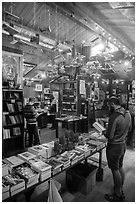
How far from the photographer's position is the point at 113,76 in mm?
12094

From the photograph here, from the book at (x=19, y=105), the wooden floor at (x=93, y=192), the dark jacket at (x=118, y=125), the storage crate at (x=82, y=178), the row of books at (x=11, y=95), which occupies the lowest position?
the wooden floor at (x=93, y=192)

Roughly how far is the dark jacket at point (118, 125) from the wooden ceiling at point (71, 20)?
75.1 inches

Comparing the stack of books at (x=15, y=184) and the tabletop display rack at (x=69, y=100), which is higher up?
the tabletop display rack at (x=69, y=100)

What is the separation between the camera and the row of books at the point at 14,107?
4907 mm

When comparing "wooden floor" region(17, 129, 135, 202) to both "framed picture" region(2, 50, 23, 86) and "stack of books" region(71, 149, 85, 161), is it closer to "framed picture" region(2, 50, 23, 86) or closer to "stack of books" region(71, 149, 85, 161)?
"stack of books" region(71, 149, 85, 161)

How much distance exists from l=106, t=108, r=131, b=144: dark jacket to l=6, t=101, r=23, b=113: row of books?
3582 mm

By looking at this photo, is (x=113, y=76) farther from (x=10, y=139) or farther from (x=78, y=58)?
(x=10, y=139)

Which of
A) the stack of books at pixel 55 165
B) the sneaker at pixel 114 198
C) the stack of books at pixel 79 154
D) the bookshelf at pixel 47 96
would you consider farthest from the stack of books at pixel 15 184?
the bookshelf at pixel 47 96

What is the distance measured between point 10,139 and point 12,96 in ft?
4.93

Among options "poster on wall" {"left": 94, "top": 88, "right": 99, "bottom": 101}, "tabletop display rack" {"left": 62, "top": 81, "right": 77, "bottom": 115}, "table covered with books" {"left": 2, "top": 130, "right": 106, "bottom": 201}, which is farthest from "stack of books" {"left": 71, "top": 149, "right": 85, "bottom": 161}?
"poster on wall" {"left": 94, "top": 88, "right": 99, "bottom": 101}

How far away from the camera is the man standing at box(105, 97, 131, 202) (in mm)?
2410

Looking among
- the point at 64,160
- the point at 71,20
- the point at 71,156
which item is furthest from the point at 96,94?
the point at 64,160

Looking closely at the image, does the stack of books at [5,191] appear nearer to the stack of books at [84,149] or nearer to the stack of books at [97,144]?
the stack of books at [84,149]

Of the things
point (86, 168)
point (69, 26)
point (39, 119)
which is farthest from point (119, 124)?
point (39, 119)
